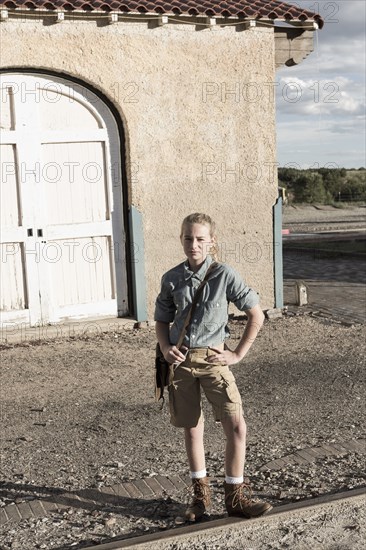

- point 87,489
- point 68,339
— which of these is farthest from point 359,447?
point 68,339

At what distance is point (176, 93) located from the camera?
10.0m

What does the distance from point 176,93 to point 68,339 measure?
351 centimetres

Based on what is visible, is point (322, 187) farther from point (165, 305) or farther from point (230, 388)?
point (230, 388)

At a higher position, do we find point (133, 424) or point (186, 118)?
point (186, 118)

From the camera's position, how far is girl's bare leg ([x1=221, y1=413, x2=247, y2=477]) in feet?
14.4

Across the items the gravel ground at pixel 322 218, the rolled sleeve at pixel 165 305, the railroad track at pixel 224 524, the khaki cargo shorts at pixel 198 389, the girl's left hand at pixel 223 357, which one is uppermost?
the rolled sleeve at pixel 165 305

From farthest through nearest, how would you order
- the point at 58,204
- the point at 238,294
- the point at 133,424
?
1. the point at 58,204
2. the point at 133,424
3. the point at 238,294

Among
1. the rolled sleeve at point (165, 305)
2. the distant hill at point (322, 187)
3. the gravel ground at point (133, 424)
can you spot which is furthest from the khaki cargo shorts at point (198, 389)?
the distant hill at point (322, 187)

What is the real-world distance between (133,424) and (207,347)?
7.27 feet

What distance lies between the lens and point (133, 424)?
6375 millimetres

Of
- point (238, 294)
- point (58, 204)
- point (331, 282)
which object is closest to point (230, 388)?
point (238, 294)

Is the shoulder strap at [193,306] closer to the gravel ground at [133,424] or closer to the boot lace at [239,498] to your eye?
the boot lace at [239,498]

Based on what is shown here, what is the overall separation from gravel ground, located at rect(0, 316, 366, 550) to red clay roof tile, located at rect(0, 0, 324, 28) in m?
4.08

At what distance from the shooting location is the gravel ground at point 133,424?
15.3 ft
